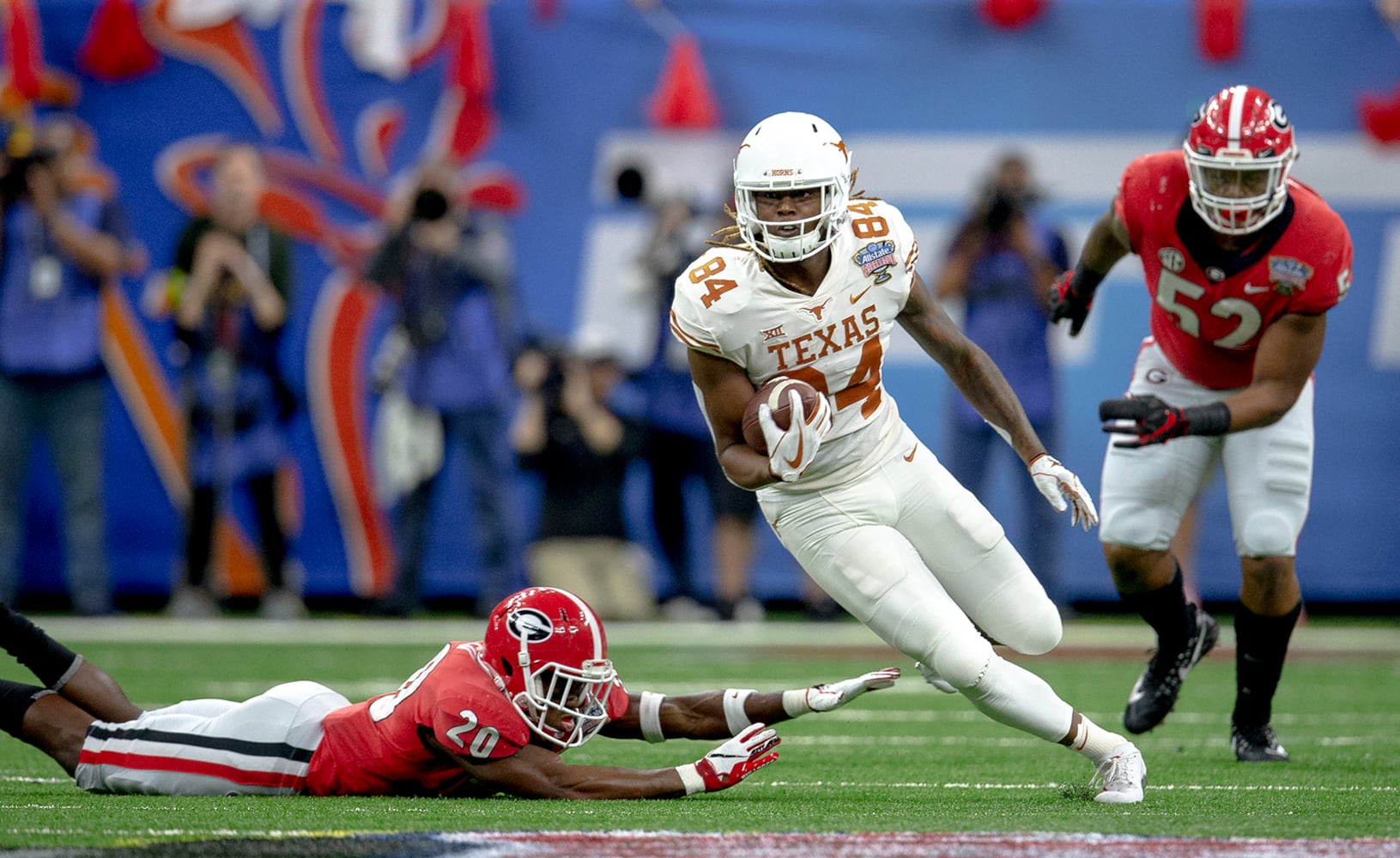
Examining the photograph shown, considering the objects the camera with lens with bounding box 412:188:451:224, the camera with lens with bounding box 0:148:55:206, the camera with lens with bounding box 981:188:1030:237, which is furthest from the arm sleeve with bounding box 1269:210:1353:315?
the camera with lens with bounding box 0:148:55:206

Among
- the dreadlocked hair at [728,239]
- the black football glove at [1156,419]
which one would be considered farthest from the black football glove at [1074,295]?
the dreadlocked hair at [728,239]

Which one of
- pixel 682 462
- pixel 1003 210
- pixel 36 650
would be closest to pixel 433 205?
pixel 682 462

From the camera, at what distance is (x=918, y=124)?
409 inches

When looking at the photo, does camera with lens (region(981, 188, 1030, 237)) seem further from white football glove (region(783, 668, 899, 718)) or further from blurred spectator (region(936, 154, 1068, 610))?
white football glove (region(783, 668, 899, 718))

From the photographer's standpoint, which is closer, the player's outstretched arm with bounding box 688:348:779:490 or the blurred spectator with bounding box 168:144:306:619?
the player's outstretched arm with bounding box 688:348:779:490

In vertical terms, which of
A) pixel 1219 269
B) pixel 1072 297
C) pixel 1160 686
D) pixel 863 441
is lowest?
pixel 1160 686

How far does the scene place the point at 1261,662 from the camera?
16.6ft

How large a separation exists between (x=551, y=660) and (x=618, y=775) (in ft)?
0.99

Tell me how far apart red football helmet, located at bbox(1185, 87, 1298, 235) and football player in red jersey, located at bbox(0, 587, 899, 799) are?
5.11 feet

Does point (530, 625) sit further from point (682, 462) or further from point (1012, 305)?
point (682, 462)

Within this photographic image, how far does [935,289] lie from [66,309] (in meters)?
4.56

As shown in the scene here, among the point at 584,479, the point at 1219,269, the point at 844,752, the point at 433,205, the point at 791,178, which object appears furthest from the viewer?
the point at 433,205

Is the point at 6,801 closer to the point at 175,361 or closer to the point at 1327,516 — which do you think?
the point at 175,361

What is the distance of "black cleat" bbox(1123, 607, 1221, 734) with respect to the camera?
16.9 ft
